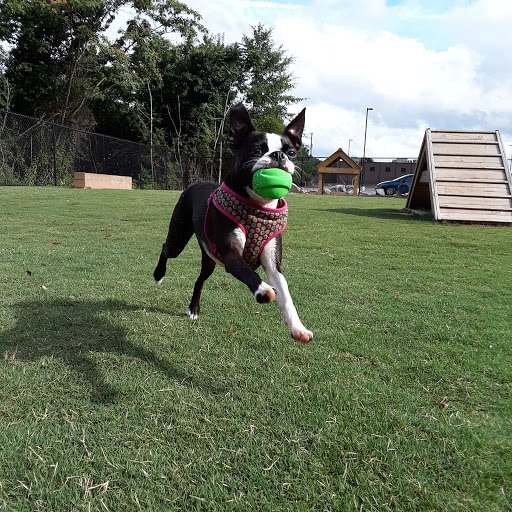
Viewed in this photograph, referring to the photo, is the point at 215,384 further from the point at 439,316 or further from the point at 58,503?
the point at 439,316

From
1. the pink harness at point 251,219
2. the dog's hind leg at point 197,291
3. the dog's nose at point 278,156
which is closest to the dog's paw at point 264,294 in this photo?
the pink harness at point 251,219

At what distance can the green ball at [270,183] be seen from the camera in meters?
2.24

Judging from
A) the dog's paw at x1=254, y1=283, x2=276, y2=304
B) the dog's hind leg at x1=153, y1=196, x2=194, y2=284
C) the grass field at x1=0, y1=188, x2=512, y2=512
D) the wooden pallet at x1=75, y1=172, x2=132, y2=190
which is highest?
the wooden pallet at x1=75, y1=172, x2=132, y2=190

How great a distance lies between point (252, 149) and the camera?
8.22ft

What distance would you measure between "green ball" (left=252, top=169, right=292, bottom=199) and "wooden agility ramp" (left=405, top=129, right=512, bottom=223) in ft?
26.1

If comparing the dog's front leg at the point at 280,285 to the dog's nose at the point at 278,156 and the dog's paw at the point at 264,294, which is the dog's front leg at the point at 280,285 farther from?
the dog's nose at the point at 278,156

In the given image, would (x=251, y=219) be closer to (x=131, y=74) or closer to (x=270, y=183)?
(x=270, y=183)

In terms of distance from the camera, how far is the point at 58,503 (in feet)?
4.74

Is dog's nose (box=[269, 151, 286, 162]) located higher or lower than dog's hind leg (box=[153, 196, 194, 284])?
higher

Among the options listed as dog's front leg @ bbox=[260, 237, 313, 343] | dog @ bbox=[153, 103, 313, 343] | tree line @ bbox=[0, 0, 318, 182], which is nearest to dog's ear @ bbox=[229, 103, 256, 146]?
dog @ bbox=[153, 103, 313, 343]

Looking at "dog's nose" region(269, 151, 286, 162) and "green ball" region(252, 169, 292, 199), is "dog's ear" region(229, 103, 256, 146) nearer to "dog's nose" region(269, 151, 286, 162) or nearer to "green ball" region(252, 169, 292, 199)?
"dog's nose" region(269, 151, 286, 162)

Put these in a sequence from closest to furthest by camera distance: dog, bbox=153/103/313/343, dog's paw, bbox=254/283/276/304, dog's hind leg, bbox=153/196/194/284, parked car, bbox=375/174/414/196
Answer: dog's paw, bbox=254/283/276/304 < dog, bbox=153/103/313/343 < dog's hind leg, bbox=153/196/194/284 < parked car, bbox=375/174/414/196

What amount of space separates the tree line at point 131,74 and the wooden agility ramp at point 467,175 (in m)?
18.4

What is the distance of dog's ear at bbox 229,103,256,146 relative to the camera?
8.57 feet
